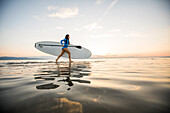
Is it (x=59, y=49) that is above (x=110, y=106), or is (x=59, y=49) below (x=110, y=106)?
above

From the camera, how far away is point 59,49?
10.0m

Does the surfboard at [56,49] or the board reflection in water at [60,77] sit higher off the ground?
the surfboard at [56,49]

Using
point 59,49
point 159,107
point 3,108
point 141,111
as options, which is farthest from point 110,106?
point 59,49

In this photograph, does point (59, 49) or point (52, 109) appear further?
point (59, 49)

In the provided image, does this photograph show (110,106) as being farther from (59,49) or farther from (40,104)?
(59,49)

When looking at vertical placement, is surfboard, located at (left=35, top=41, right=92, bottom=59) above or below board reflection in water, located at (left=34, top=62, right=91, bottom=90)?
above

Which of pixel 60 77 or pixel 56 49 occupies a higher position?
pixel 56 49

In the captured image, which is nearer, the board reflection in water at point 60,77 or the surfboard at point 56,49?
the board reflection in water at point 60,77

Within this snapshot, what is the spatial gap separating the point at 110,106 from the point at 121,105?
3.9 inches

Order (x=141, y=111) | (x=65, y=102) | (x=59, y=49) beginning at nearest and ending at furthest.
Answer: (x=141, y=111), (x=65, y=102), (x=59, y=49)

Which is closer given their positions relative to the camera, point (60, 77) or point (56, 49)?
point (60, 77)

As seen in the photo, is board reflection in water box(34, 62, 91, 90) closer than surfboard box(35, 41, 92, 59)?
Yes

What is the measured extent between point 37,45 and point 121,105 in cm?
1022

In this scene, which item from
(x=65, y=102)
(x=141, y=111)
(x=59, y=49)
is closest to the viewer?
(x=141, y=111)
